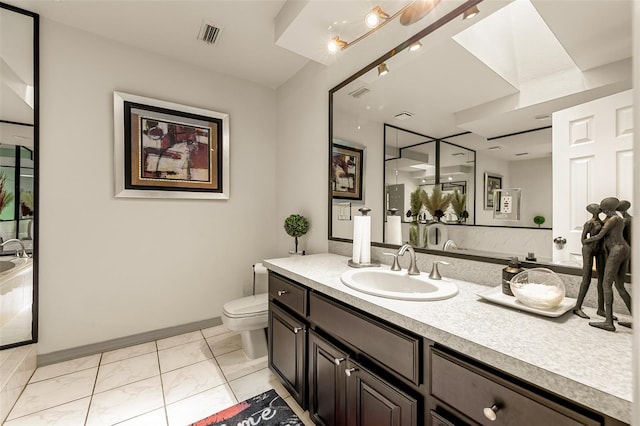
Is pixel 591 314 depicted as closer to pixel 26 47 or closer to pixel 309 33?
pixel 309 33

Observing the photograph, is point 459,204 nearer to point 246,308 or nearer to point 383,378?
point 383,378

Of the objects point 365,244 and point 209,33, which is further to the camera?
point 209,33

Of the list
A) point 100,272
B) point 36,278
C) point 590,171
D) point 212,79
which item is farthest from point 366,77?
point 36,278

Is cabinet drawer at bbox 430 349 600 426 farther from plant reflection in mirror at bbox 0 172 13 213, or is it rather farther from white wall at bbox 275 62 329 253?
plant reflection in mirror at bbox 0 172 13 213

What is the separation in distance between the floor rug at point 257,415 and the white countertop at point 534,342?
901mm

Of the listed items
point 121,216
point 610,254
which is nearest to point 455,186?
point 610,254

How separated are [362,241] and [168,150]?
194 cm

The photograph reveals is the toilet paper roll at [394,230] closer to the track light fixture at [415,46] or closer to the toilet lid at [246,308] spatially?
Answer: the track light fixture at [415,46]

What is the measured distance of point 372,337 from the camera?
3.39 ft

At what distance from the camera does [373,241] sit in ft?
6.07

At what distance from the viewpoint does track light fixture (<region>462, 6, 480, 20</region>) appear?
4.17 ft

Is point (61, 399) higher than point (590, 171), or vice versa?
point (590, 171)

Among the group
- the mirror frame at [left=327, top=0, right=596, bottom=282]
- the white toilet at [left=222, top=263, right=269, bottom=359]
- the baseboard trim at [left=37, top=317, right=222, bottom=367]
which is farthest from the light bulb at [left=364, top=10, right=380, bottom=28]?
the baseboard trim at [left=37, top=317, right=222, bottom=367]

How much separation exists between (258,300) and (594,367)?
204 centimetres
